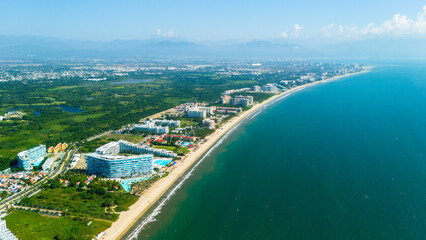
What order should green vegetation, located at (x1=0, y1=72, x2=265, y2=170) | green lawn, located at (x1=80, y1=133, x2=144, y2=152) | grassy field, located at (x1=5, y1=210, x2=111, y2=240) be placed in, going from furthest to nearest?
green vegetation, located at (x1=0, y1=72, x2=265, y2=170) < green lawn, located at (x1=80, y1=133, x2=144, y2=152) < grassy field, located at (x1=5, y1=210, x2=111, y2=240)

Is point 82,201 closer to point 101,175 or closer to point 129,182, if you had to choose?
point 129,182

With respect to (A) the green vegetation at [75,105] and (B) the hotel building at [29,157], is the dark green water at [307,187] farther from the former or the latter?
(A) the green vegetation at [75,105]

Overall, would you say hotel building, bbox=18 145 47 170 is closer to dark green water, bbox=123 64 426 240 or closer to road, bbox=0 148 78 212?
road, bbox=0 148 78 212

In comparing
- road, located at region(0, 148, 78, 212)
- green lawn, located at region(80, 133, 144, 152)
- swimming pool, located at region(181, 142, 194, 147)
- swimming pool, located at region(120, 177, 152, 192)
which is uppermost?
swimming pool, located at region(181, 142, 194, 147)

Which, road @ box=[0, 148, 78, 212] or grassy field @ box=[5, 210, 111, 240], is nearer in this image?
grassy field @ box=[5, 210, 111, 240]

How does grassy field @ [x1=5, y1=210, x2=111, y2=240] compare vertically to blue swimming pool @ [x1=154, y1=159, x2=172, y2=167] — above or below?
below

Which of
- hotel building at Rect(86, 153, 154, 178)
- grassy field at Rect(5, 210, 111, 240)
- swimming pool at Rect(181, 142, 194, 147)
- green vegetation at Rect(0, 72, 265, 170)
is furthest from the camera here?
green vegetation at Rect(0, 72, 265, 170)

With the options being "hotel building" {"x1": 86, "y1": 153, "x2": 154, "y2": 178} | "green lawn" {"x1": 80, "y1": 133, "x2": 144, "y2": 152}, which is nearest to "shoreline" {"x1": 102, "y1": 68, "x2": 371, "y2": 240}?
"hotel building" {"x1": 86, "y1": 153, "x2": 154, "y2": 178}
